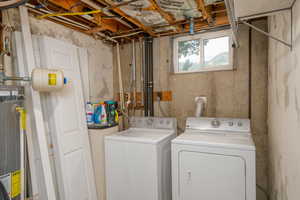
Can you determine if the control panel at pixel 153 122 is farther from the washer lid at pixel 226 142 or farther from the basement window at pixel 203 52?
the basement window at pixel 203 52

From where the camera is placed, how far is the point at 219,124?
79.2 inches

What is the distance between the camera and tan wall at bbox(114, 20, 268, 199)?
202 centimetres

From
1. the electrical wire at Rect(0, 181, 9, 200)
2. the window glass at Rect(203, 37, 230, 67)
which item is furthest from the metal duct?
the electrical wire at Rect(0, 181, 9, 200)

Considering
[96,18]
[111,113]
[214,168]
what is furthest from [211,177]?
[96,18]

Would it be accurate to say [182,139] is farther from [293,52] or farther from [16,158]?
[16,158]

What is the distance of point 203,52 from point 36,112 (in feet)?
6.85

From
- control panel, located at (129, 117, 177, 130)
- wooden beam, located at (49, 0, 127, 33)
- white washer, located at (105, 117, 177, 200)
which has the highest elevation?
wooden beam, located at (49, 0, 127, 33)

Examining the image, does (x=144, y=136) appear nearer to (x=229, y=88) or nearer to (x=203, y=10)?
(x=229, y=88)

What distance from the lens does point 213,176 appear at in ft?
5.17

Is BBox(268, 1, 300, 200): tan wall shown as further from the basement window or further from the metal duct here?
the metal duct

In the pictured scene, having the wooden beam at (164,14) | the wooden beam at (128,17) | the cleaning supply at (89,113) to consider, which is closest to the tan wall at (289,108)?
the wooden beam at (164,14)

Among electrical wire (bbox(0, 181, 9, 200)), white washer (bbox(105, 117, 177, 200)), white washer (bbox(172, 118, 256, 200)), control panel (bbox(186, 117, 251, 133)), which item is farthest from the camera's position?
control panel (bbox(186, 117, 251, 133))

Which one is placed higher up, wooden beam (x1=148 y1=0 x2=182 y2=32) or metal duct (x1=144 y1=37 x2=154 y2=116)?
wooden beam (x1=148 y1=0 x2=182 y2=32)

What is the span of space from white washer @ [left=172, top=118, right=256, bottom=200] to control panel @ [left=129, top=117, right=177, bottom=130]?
54cm
